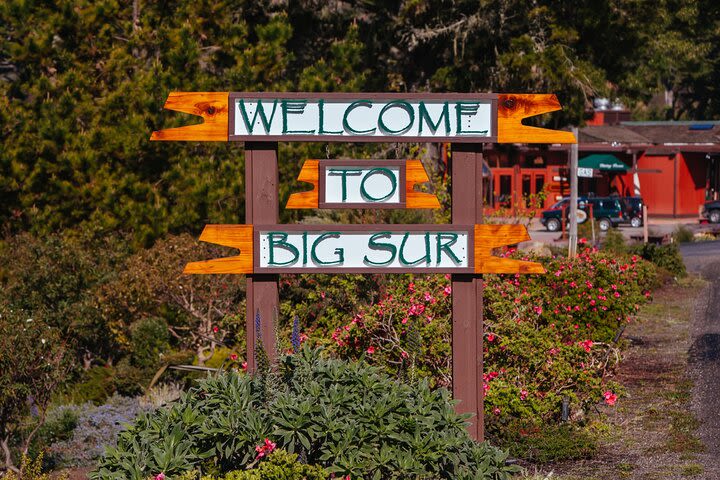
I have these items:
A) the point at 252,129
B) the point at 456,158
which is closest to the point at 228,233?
the point at 252,129

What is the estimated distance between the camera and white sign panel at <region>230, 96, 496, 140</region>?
25.6ft

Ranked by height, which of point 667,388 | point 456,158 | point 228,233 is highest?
point 456,158

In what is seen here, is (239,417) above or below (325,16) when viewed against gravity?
below

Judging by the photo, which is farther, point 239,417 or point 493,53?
point 493,53

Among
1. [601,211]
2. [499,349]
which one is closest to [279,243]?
[499,349]

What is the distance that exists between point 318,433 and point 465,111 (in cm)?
271

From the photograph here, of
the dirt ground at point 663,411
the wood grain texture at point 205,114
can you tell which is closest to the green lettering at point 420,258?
the wood grain texture at point 205,114

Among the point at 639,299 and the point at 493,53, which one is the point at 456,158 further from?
the point at 493,53

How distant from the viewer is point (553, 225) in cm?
4325

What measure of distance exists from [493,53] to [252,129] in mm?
20229

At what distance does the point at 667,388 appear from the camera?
40.3 feet

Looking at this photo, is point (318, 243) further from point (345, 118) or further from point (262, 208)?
point (345, 118)

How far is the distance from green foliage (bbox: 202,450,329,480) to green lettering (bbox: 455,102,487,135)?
2.77 m

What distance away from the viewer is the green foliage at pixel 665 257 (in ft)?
82.2
